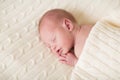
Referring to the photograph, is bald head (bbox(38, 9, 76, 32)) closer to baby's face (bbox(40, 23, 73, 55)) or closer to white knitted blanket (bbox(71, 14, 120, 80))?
baby's face (bbox(40, 23, 73, 55))

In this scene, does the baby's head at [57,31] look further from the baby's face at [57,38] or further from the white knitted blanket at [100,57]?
the white knitted blanket at [100,57]

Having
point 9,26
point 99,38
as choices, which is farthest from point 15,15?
point 99,38

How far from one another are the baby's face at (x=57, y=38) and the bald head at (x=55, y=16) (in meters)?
0.02

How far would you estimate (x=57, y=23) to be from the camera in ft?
3.97

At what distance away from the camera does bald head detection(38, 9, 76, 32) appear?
121cm

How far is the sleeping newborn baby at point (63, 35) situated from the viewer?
1.17 m

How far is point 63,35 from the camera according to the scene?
3.90 ft

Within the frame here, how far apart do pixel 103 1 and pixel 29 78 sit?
614 mm

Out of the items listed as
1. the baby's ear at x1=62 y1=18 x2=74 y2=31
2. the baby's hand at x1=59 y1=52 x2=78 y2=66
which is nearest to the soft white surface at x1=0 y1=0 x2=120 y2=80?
the baby's hand at x1=59 y1=52 x2=78 y2=66

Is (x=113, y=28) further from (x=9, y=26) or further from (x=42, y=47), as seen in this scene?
(x=9, y=26)

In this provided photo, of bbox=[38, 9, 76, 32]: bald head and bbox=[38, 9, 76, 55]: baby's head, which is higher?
bbox=[38, 9, 76, 32]: bald head

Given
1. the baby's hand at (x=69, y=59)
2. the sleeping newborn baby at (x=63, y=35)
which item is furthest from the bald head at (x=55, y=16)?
the baby's hand at (x=69, y=59)

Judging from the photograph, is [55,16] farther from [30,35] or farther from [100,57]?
[100,57]

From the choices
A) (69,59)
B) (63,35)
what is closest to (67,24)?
(63,35)
